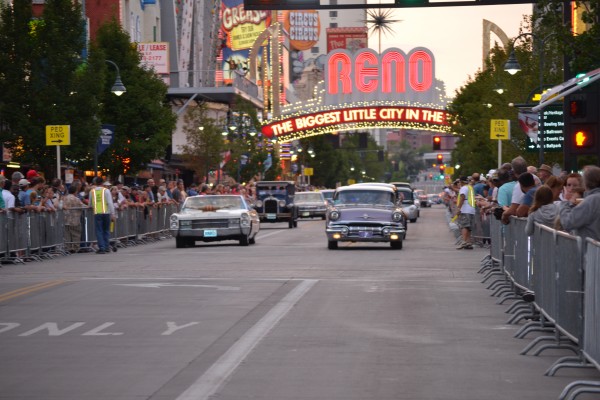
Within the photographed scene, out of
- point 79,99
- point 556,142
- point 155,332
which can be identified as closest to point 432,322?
point 155,332

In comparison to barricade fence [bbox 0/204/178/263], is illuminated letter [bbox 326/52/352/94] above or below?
above

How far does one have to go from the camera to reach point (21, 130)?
42875mm

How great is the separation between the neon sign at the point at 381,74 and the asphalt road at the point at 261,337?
6548cm

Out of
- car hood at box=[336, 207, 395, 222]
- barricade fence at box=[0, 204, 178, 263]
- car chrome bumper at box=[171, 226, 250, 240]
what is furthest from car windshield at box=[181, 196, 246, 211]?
car hood at box=[336, 207, 395, 222]

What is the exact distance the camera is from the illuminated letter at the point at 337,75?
90.0 metres

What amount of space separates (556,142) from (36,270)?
17.2m

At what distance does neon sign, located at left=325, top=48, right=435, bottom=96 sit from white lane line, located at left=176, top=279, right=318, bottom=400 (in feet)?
238

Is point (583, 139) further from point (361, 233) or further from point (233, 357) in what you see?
point (233, 357)

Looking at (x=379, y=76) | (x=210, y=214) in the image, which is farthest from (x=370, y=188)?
(x=379, y=76)

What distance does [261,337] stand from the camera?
13391 millimetres

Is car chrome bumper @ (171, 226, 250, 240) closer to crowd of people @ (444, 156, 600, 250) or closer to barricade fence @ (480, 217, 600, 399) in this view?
crowd of people @ (444, 156, 600, 250)

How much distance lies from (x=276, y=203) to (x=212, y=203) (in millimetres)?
21543

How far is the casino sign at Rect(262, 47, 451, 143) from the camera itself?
88.8 meters

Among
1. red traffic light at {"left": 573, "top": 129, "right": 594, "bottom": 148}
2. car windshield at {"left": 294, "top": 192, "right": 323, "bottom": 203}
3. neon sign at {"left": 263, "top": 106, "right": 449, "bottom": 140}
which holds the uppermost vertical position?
neon sign at {"left": 263, "top": 106, "right": 449, "bottom": 140}
